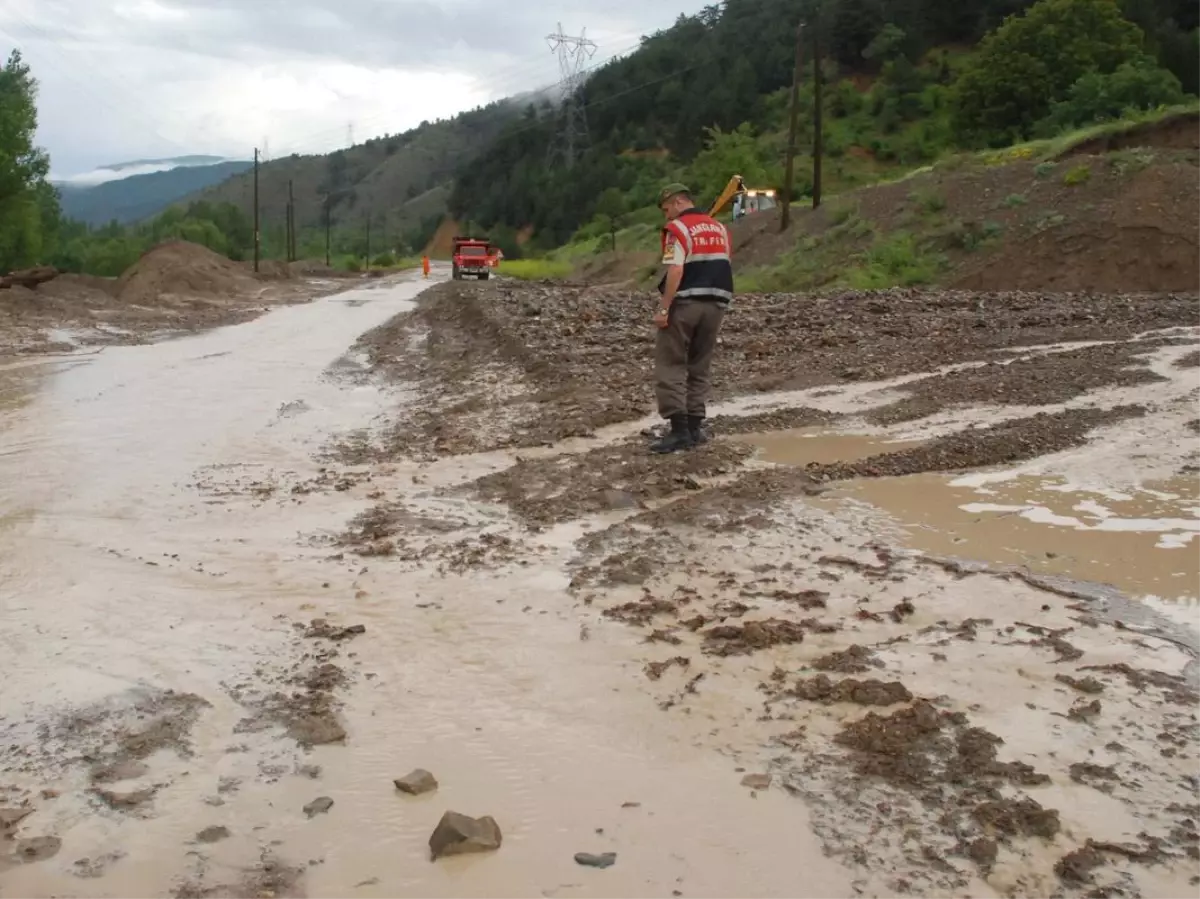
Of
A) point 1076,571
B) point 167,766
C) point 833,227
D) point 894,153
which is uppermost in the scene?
point 894,153

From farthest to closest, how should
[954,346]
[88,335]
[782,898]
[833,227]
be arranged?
[833,227] < [88,335] < [954,346] < [782,898]

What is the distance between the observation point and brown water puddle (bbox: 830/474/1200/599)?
492cm

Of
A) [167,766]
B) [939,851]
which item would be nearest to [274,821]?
[167,766]

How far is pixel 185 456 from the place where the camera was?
8477 millimetres

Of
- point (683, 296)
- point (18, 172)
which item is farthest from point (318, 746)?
point (18, 172)

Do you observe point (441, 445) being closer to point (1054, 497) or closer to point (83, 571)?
point (83, 571)

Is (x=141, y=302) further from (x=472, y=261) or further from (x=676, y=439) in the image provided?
(x=676, y=439)

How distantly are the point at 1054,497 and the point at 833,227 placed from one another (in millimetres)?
23876

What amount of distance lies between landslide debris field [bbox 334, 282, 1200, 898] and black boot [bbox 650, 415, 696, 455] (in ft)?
0.47

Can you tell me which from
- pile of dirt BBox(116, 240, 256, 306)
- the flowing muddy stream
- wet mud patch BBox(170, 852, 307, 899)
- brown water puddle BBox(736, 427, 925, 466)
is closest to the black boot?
brown water puddle BBox(736, 427, 925, 466)

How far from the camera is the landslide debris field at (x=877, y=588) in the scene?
293cm

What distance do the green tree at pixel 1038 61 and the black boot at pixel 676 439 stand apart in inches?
1662

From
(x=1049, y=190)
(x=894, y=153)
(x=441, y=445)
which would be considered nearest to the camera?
(x=441, y=445)

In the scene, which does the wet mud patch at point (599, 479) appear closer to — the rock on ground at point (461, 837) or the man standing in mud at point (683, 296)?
the man standing in mud at point (683, 296)
